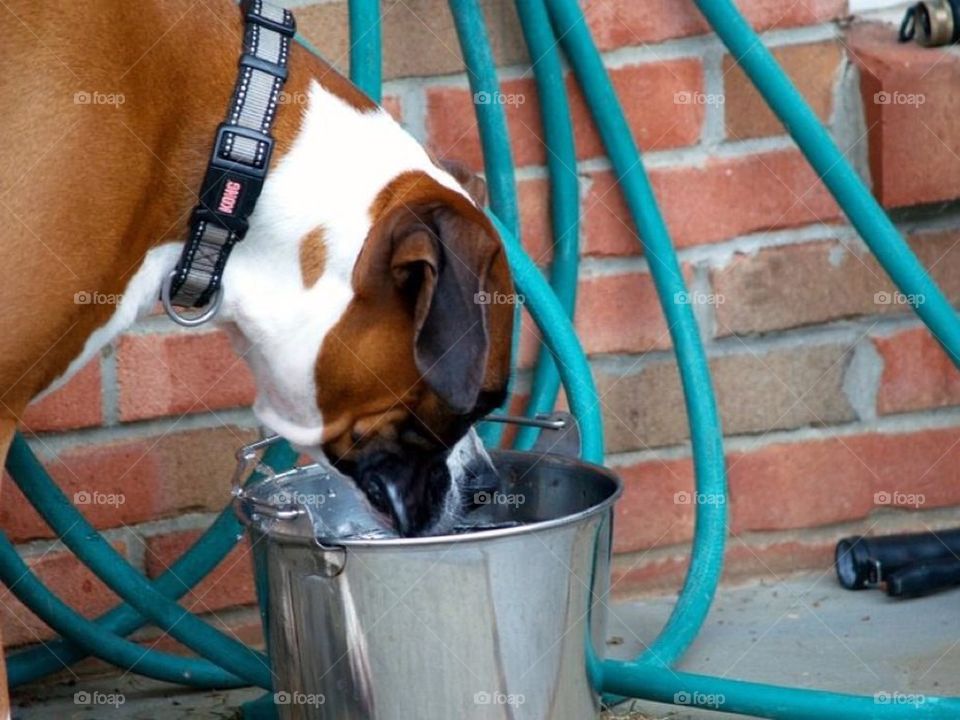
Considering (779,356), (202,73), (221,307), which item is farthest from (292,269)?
(779,356)

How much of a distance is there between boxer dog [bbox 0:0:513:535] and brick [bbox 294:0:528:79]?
0.58 meters

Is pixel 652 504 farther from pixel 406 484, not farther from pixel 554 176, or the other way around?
pixel 406 484

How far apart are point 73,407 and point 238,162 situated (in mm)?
755

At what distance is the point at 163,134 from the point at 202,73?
8 cm

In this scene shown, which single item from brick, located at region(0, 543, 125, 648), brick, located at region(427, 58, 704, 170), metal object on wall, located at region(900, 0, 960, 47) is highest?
metal object on wall, located at region(900, 0, 960, 47)

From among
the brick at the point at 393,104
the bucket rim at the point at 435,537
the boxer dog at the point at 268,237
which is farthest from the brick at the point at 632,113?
the bucket rim at the point at 435,537

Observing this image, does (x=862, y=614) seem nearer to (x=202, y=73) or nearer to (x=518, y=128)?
(x=518, y=128)

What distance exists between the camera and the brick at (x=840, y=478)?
2.77m

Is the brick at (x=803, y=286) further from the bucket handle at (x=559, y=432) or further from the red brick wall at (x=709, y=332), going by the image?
the bucket handle at (x=559, y=432)

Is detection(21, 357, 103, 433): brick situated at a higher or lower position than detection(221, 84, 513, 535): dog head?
lower

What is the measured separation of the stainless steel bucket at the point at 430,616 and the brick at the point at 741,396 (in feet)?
2.28

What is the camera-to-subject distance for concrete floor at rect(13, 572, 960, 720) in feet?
7.86

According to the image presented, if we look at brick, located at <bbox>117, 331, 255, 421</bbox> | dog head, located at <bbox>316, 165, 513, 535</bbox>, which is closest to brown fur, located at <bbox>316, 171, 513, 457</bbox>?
dog head, located at <bbox>316, 165, 513, 535</bbox>

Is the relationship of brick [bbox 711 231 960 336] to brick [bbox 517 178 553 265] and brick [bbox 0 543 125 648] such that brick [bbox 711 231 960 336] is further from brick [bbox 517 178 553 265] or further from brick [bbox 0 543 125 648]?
brick [bbox 0 543 125 648]
